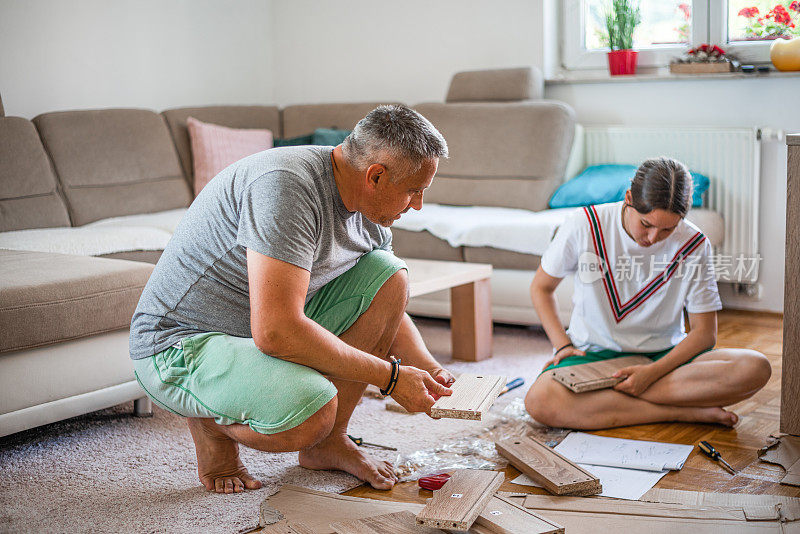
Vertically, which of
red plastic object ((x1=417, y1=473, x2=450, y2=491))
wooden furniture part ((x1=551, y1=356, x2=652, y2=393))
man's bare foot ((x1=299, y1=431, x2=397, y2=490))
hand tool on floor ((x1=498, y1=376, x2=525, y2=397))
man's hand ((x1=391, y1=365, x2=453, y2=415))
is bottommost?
hand tool on floor ((x1=498, y1=376, x2=525, y2=397))

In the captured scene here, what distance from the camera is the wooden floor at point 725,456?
1.99m

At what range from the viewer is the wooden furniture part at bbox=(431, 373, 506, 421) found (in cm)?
181

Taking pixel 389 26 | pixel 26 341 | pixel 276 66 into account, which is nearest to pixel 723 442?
pixel 26 341

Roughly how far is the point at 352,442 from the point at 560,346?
2.34 feet

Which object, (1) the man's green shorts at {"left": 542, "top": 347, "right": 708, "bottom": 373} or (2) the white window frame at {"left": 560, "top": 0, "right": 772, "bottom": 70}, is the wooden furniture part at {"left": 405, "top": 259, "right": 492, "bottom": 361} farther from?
(2) the white window frame at {"left": 560, "top": 0, "right": 772, "bottom": 70}

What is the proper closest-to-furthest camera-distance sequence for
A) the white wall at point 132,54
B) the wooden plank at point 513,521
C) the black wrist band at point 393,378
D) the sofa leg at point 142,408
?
the wooden plank at point 513,521, the black wrist band at point 393,378, the sofa leg at point 142,408, the white wall at point 132,54

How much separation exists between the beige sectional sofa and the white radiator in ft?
1.70

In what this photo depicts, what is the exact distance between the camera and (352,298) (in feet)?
6.63

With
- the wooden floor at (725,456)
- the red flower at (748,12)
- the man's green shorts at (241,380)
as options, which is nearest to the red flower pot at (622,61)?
the red flower at (748,12)

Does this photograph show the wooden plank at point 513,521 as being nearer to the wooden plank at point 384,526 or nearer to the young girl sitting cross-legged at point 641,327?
the wooden plank at point 384,526

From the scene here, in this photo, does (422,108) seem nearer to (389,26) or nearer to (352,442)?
(389,26)

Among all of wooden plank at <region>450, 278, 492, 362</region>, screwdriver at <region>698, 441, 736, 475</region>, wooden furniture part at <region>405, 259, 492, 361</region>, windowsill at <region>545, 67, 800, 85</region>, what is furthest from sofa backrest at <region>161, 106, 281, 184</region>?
screwdriver at <region>698, 441, 736, 475</region>

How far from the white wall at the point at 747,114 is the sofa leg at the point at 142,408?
262 centimetres

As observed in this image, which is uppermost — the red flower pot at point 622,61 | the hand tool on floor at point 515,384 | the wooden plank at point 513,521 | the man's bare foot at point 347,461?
the red flower pot at point 622,61
